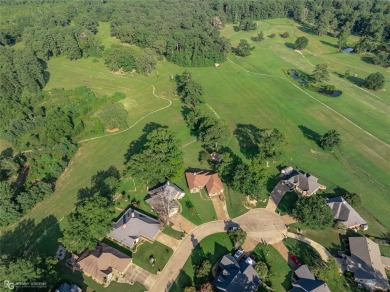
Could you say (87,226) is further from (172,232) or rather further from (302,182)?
(302,182)

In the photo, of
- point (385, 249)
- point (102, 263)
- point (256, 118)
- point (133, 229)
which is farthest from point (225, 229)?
point (256, 118)

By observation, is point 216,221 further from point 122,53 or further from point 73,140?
point 122,53

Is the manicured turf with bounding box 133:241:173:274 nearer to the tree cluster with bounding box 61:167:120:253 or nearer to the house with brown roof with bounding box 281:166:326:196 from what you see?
the tree cluster with bounding box 61:167:120:253

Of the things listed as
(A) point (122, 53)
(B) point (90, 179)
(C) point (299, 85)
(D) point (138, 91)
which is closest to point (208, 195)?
(B) point (90, 179)

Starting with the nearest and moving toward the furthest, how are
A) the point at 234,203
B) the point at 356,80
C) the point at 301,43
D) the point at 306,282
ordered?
the point at 306,282 → the point at 234,203 → the point at 356,80 → the point at 301,43

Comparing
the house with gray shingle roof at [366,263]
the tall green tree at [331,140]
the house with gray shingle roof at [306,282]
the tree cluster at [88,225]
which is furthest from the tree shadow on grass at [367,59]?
Result: the tree cluster at [88,225]

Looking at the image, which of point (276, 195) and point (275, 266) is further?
point (276, 195)

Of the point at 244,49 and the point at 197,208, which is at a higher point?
the point at 244,49
